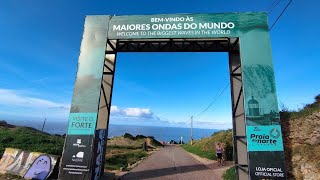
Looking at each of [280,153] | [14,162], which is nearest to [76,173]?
[14,162]

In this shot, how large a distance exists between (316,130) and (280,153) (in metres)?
2.85

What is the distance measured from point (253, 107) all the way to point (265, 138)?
1.83 m

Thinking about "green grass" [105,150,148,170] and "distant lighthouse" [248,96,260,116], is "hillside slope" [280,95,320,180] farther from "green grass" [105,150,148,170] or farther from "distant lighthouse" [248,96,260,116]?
"green grass" [105,150,148,170]

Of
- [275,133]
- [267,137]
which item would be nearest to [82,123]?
[267,137]

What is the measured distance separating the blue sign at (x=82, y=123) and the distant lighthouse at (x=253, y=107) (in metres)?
9.36

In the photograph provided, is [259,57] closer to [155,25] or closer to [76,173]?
[155,25]

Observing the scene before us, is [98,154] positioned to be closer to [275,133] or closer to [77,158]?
[77,158]

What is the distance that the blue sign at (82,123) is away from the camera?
45.5 feet

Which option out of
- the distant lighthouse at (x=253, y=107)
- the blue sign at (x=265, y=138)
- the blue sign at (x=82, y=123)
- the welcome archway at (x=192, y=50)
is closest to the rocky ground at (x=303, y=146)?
the welcome archway at (x=192, y=50)

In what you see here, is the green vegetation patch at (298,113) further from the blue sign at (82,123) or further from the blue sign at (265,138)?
the blue sign at (82,123)

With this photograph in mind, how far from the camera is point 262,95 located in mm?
13148

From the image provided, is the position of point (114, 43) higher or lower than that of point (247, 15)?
lower

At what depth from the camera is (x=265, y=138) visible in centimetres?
1259

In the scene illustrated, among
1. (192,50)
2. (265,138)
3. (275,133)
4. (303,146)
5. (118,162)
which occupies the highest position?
(192,50)
